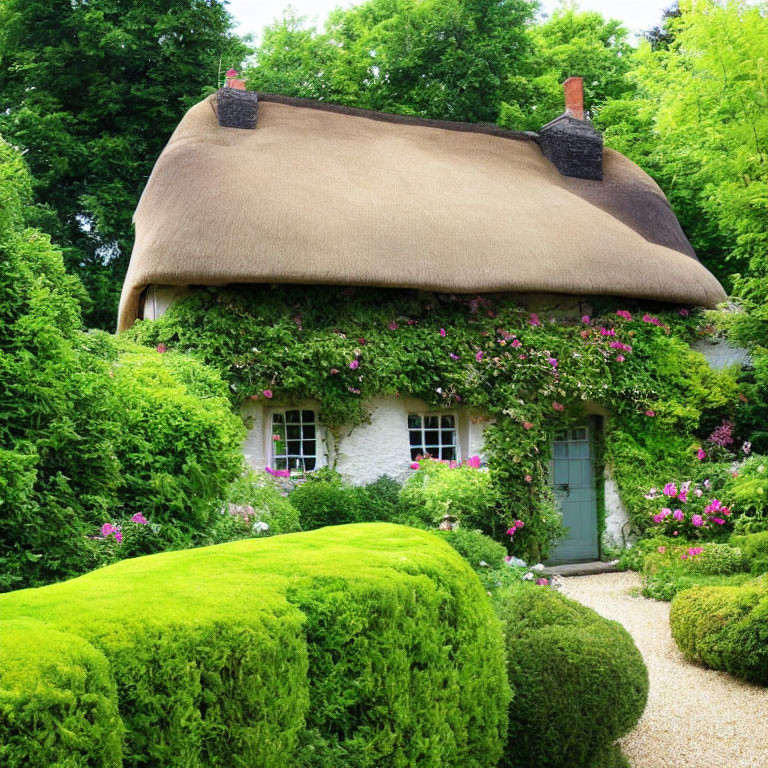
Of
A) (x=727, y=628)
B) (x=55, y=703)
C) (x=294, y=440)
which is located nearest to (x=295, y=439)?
(x=294, y=440)

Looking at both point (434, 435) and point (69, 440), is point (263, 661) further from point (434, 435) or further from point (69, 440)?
point (434, 435)

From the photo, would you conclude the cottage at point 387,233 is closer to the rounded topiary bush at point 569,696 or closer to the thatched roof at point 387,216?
the thatched roof at point 387,216

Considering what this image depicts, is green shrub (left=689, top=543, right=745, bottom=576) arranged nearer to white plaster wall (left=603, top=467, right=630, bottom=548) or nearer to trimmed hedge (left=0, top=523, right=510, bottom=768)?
white plaster wall (left=603, top=467, right=630, bottom=548)

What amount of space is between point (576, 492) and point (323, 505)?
4.48m

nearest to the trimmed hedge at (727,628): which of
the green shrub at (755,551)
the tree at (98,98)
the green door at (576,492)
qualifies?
the green shrub at (755,551)

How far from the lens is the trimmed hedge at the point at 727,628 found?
6082 millimetres

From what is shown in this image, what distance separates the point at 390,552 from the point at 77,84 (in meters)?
16.0

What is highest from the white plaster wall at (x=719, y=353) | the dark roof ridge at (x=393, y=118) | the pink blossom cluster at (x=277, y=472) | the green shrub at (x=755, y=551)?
the dark roof ridge at (x=393, y=118)

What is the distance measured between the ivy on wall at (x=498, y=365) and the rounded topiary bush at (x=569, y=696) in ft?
18.0

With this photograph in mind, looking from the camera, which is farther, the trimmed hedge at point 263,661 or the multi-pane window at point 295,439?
the multi-pane window at point 295,439

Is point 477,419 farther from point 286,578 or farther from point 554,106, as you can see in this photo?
point 554,106

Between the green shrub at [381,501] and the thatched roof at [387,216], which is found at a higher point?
the thatched roof at [387,216]

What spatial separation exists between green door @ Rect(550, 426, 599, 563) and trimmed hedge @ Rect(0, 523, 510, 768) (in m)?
7.95

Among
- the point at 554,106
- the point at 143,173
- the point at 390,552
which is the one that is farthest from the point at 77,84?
the point at 390,552
